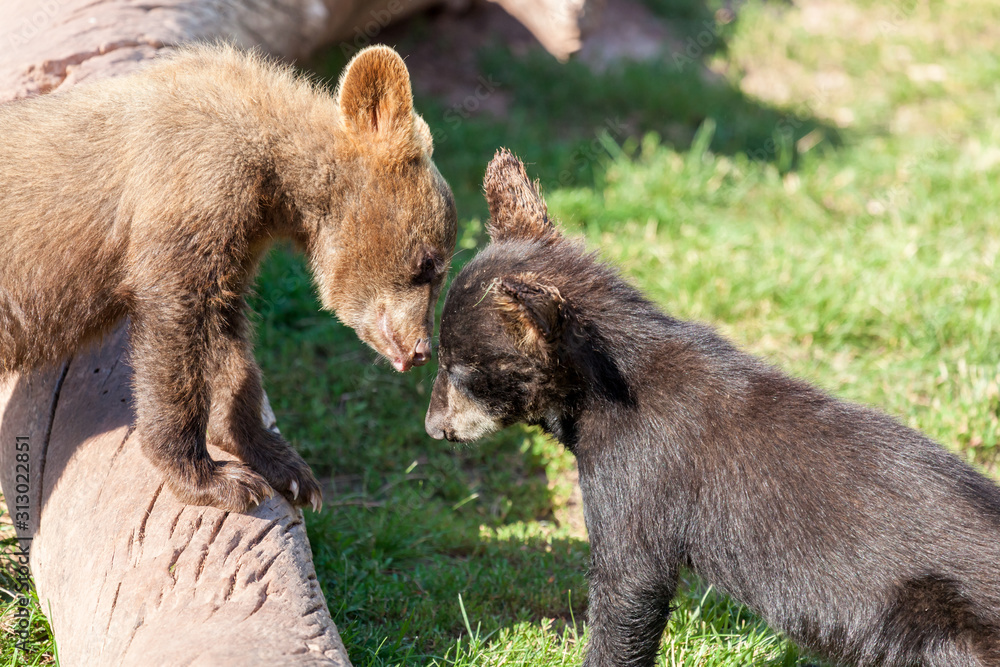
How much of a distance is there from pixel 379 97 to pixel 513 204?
80 cm

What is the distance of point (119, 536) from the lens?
362cm

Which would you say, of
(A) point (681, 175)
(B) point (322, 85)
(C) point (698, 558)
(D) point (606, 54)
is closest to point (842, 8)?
(D) point (606, 54)

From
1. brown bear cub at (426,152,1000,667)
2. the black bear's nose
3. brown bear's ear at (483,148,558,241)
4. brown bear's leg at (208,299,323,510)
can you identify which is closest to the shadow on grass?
brown bear's ear at (483,148,558,241)

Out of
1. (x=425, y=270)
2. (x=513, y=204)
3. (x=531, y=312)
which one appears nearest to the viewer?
(x=531, y=312)

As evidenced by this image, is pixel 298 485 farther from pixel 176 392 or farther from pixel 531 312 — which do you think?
pixel 531 312

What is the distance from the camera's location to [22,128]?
3975 mm

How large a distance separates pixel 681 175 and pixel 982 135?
9.94 feet

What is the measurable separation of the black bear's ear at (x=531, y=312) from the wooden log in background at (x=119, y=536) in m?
1.29

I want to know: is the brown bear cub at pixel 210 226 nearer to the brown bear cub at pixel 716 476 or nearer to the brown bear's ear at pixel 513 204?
the brown bear's ear at pixel 513 204

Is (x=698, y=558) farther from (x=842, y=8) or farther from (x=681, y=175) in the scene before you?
(x=842, y=8)

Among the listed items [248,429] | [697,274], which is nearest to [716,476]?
[248,429]

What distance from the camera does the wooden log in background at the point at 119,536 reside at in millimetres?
3215

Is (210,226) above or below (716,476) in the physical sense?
above

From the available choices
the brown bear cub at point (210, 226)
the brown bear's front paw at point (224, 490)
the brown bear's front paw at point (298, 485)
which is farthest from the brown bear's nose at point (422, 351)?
the brown bear's front paw at point (224, 490)
